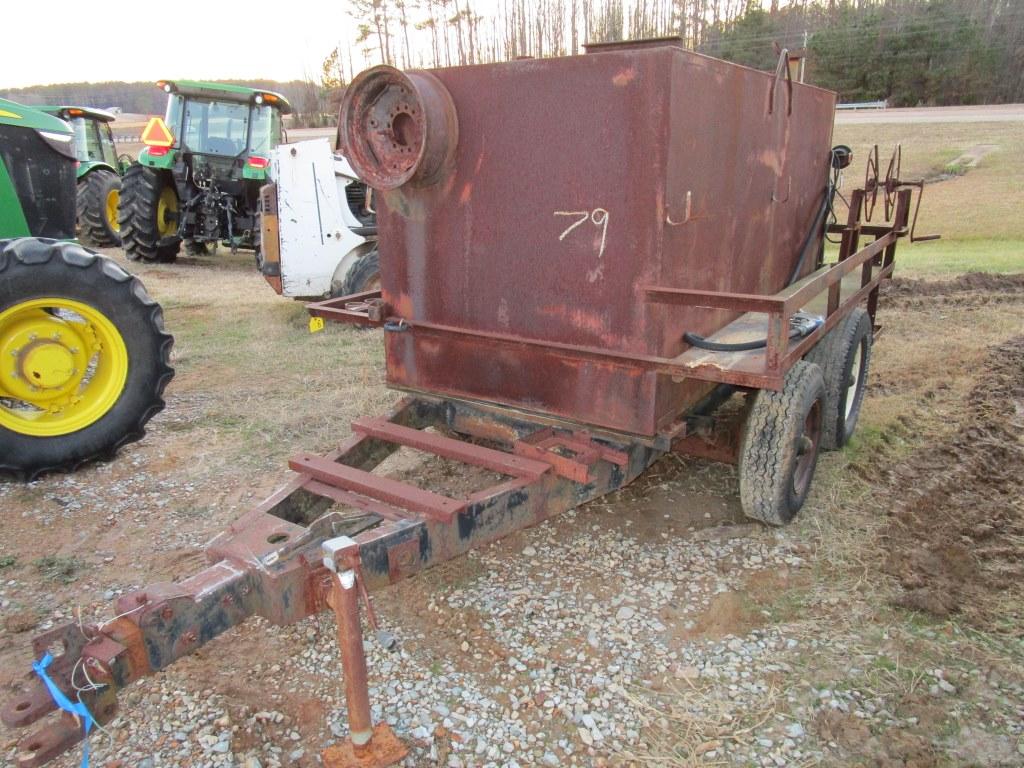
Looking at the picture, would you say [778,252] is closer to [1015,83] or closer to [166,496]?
[166,496]

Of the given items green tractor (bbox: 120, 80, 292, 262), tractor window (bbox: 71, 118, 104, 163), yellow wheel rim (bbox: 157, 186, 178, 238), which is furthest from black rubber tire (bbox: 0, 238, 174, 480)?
tractor window (bbox: 71, 118, 104, 163)

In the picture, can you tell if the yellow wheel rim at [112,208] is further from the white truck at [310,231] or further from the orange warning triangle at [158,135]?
the white truck at [310,231]

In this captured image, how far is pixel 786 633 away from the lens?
303 centimetres

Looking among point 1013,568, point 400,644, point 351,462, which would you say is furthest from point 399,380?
point 1013,568

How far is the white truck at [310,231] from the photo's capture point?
23.6ft

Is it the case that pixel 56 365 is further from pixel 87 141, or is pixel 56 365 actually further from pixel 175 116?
pixel 87 141

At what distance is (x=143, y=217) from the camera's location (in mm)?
11672

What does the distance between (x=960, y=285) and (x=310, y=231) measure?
729 centimetres

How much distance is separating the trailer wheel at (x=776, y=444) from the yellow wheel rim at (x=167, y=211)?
1093 cm

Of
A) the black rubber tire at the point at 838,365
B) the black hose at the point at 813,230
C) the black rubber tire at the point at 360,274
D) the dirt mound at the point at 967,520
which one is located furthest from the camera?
the black rubber tire at the point at 360,274

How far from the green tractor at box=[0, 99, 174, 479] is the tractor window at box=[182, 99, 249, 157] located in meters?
6.60

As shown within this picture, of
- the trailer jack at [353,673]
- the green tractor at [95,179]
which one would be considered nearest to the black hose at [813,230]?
the trailer jack at [353,673]

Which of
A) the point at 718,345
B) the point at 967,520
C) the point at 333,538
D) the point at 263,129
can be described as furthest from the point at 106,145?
the point at 967,520

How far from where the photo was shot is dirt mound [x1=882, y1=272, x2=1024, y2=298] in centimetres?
870
